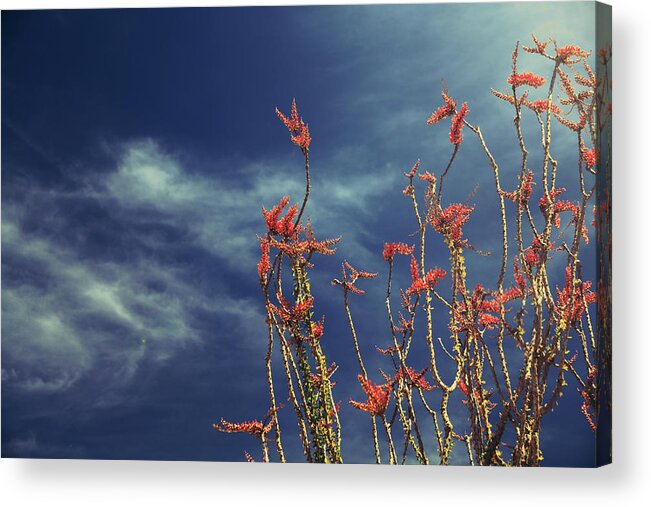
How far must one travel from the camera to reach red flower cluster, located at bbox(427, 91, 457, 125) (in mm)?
4805

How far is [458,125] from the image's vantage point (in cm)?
480

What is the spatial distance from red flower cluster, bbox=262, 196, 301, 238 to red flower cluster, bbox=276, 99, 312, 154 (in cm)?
28

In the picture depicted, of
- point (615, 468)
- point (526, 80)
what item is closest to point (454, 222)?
point (526, 80)

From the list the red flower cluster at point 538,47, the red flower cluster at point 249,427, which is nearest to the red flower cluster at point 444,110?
the red flower cluster at point 538,47

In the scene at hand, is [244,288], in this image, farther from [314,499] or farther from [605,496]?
[605,496]

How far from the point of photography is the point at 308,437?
16.1 feet

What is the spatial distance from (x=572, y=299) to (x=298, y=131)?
1.56 metres

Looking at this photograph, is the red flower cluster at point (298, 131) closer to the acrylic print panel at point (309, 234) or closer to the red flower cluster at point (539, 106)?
the acrylic print panel at point (309, 234)

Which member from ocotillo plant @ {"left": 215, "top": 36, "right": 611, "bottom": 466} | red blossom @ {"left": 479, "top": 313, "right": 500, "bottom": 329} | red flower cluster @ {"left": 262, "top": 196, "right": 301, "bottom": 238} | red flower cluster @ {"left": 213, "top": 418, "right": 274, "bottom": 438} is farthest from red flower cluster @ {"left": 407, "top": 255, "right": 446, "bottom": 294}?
red flower cluster @ {"left": 213, "top": 418, "right": 274, "bottom": 438}

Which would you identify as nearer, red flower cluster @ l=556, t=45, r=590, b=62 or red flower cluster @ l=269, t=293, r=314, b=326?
red flower cluster @ l=556, t=45, r=590, b=62

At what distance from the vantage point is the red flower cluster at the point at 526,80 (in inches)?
187

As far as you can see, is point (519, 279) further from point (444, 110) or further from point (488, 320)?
point (444, 110)

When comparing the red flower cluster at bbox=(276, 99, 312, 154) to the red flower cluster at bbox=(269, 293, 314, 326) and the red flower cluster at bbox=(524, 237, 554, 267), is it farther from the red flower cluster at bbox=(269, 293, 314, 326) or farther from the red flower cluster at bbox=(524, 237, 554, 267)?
the red flower cluster at bbox=(524, 237, 554, 267)

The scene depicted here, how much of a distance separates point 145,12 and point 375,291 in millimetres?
1830
